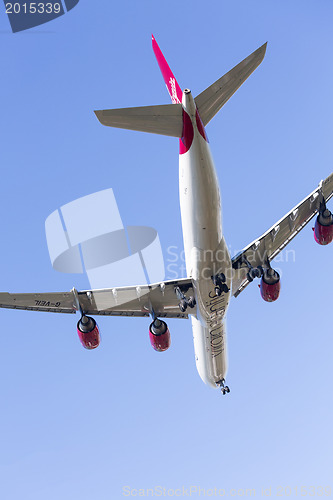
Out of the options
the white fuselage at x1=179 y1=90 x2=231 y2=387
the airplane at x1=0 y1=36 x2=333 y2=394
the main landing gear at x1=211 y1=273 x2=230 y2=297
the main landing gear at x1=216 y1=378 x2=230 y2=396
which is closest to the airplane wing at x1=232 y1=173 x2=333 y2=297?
the airplane at x1=0 y1=36 x2=333 y2=394

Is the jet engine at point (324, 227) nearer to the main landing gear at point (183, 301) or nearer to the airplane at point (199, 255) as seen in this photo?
the airplane at point (199, 255)

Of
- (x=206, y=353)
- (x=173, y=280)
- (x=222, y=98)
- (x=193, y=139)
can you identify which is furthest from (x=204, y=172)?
(x=206, y=353)

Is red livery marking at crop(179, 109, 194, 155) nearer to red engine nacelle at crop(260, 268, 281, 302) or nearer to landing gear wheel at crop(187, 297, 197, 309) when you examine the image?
landing gear wheel at crop(187, 297, 197, 309)

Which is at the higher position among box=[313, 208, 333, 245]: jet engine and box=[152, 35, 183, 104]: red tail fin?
box=[152, 35, 183, 104]: red tail fin

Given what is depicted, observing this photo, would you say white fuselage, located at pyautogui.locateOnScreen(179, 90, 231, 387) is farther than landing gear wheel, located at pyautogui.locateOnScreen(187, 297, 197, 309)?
No

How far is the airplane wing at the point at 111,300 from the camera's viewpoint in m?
27.3

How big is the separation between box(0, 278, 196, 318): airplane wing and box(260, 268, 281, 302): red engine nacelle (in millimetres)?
3745

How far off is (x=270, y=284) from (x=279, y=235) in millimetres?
2836

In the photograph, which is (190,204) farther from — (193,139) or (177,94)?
(177,94)

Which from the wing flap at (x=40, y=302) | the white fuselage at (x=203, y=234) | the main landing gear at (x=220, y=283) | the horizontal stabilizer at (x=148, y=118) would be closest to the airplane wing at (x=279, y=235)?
the white fuselage at (x=203, y=234)

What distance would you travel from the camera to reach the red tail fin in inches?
979

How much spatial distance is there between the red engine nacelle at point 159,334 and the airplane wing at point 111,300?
28.6 inches

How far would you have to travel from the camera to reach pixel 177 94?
2477cm

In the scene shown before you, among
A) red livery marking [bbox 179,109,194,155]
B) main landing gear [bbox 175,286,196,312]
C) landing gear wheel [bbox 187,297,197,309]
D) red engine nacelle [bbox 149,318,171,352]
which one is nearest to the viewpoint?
red livery marking [bbox 179,109,194,155]
